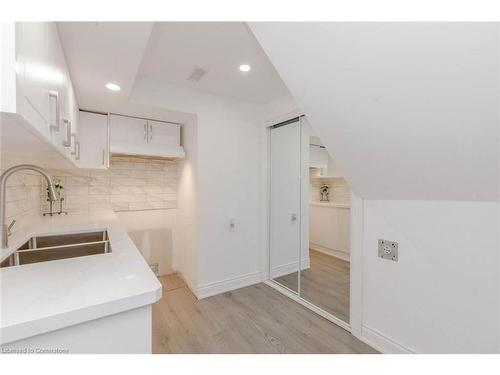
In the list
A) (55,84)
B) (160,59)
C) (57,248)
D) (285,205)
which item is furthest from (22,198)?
(285,205)

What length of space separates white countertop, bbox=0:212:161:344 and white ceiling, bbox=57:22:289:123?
1.16 meters

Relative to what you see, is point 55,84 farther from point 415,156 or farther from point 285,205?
point 285,205

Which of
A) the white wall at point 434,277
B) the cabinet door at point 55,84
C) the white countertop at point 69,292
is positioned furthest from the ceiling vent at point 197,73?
the white wall at point 434,277

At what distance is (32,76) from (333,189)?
8.67 ft

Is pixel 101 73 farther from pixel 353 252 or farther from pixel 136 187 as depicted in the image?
pixel 353 252

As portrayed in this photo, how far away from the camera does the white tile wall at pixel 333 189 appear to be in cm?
247

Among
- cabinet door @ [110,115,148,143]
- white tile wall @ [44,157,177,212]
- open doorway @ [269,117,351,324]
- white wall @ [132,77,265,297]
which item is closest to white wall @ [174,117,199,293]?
white wall @ [132,77,265,297]

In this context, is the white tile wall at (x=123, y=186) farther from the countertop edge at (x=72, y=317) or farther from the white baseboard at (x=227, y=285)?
the countertop edge at (x=72, y=317)

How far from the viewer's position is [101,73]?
1603 millimetres

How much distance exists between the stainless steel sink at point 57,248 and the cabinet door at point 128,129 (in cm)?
112

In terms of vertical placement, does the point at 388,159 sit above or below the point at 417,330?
above
